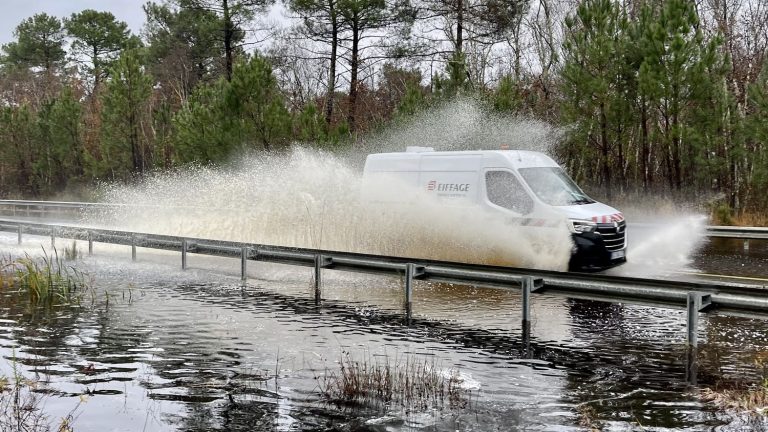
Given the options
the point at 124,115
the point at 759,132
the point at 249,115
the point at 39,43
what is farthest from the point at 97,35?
the point at 759,132

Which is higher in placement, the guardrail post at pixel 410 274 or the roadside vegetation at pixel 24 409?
the guardrail post at pixel 410 274

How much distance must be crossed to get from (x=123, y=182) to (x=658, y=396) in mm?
41658

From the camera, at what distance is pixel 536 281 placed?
10648mm

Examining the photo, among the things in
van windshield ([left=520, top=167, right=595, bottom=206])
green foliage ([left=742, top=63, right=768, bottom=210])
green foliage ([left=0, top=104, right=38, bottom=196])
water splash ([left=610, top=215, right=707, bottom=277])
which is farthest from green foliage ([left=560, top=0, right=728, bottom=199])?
green foliage ([left=0, top=104, right=38, bottom=196])

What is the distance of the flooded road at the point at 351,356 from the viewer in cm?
692

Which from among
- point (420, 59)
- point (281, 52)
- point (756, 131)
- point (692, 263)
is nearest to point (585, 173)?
A: point (756, 131)

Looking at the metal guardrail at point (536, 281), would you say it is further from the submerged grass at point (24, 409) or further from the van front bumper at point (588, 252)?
the submerged grass at point (24, 409)

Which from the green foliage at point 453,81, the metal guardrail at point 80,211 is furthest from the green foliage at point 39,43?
the green foliage at point 453,81

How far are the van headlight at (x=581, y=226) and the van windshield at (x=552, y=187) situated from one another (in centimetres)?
74

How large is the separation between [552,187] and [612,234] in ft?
5.10

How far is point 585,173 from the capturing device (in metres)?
31.5

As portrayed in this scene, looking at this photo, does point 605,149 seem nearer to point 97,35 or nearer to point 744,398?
point 744,398

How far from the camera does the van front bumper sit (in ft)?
47.9

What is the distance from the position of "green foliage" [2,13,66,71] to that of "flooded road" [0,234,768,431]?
64776mm
